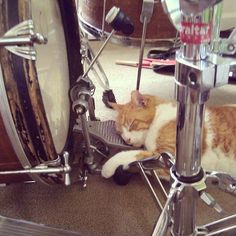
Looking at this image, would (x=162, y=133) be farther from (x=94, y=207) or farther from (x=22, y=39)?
(x=22, y=39)

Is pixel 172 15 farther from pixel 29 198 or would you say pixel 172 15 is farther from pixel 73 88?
pixel 29 198

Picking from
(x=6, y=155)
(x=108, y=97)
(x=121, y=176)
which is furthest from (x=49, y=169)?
(x=108, y=97)

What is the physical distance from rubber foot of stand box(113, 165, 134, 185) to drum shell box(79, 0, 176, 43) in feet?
1.46

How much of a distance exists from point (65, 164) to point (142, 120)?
495mm

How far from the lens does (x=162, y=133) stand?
1201 mm

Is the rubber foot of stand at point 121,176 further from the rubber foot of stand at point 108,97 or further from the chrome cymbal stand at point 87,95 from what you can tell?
the rubber foot of stand at point 108,97

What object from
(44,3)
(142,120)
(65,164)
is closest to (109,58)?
(142,120)

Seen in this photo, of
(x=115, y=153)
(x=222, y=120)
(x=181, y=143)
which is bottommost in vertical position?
(x=115, y=153)

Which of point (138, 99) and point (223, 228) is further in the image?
point (138, 99)

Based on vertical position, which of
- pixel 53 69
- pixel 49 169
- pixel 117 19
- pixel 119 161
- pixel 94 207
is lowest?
pixel 94 207

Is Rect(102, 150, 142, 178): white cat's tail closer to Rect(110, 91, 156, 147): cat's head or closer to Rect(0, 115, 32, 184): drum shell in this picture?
Rect(110, 91, 156, 147): cat's head

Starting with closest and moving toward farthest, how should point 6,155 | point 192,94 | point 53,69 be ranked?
point 192,94 < point 6,155 < point 53,69

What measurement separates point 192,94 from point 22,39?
0.26 metres

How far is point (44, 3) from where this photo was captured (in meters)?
0.87
